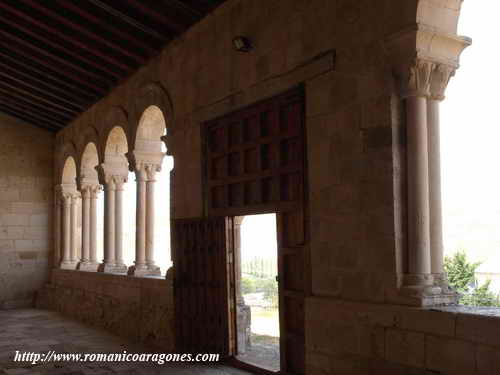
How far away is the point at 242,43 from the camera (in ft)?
16.7

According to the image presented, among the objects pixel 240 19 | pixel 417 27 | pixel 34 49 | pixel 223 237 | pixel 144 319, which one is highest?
pixel 34 49

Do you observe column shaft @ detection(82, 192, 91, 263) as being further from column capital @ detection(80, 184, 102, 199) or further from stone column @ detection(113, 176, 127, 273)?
stone column @ detection(113, 176, 127, 273)

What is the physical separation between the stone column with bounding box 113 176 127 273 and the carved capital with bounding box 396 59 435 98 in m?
6.05

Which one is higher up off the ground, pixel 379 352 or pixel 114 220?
pixel 114 220

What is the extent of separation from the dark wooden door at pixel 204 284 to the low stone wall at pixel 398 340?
4.71ft

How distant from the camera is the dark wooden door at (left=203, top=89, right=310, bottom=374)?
4.56m

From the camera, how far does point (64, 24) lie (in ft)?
22.9

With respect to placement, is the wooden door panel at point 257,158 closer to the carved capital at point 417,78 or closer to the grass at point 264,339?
the carved capital at point 417,78

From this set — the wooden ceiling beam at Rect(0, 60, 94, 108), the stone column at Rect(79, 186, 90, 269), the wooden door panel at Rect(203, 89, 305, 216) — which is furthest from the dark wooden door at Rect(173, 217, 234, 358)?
the stone column at Rect(79, 186, 90, 269)

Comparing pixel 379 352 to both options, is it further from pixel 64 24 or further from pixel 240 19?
pixel 64 24

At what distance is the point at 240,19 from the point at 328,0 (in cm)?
131

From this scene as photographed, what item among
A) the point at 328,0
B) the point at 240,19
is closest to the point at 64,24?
the point at 240,19

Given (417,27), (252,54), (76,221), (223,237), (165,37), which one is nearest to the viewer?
(417,27)

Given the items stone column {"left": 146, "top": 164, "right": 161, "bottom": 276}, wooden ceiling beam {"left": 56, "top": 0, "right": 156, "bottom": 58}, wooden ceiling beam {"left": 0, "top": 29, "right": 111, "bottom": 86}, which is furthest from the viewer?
wooden ceiling beam {"left": 0, "top": 29, "right": 111, "bottom": 86}
